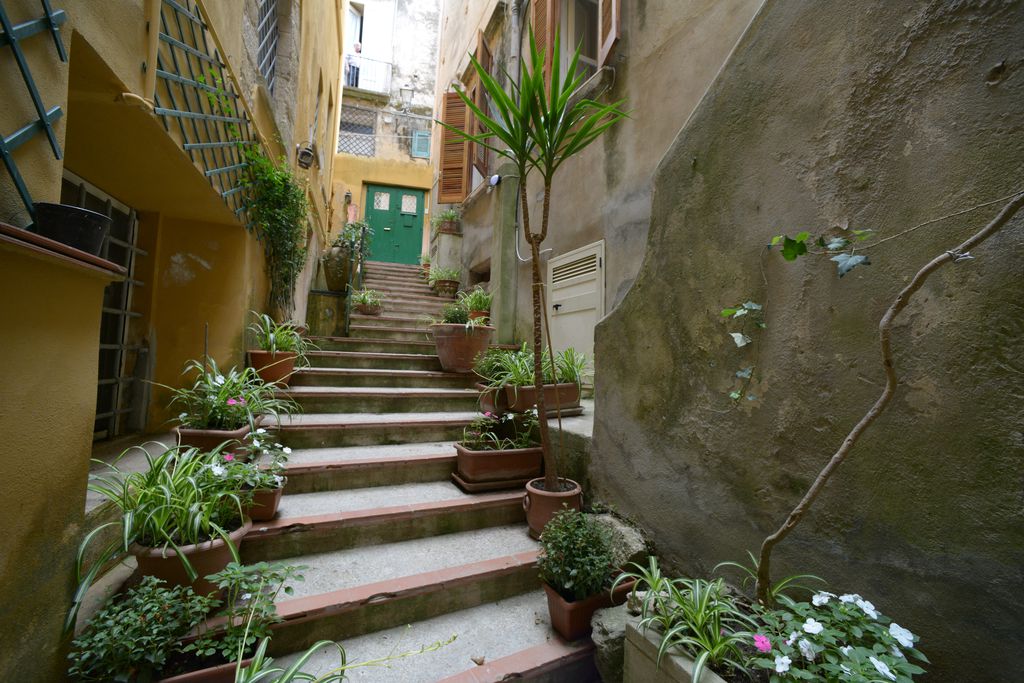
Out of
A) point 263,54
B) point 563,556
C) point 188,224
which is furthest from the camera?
point 263,54

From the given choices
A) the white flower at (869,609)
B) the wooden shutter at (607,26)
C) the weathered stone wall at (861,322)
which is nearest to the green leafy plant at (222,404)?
the weathered stone wall at (861,322)

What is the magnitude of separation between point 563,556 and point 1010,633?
1260 mm

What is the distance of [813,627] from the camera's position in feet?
3.60

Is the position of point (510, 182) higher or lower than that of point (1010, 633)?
higher

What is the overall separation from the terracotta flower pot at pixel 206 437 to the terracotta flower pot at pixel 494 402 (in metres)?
1.51

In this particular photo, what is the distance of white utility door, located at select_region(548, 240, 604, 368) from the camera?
3.90 meters

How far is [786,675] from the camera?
43.1 inches

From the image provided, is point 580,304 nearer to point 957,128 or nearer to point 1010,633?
point 957,128

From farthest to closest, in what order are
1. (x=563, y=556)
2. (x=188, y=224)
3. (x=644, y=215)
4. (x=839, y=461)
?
(x=644, y=215) < (x=188, y=224) < (x=563, y=556) < (x=839, y=461)

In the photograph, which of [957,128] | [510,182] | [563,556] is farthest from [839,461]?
[510,182]

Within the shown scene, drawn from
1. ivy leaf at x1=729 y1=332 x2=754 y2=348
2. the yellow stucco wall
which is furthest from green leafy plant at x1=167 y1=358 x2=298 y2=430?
ivy leaf at x1=729 y1=332 x2=754 y2=348

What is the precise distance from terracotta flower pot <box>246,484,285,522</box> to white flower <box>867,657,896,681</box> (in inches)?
86.3

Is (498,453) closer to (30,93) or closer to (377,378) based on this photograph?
(377,378)

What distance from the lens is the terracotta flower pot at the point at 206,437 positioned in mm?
2197
